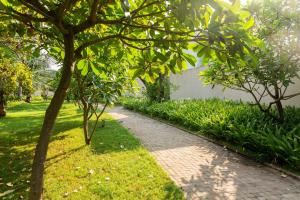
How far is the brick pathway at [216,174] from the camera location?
5.04 m

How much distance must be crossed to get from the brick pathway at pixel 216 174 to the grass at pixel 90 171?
42cm

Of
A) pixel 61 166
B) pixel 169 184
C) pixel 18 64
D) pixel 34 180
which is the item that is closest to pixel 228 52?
pixel 34 180

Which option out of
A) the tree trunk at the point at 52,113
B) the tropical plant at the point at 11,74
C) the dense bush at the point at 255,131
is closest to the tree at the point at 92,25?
the tree trunk at the point at 52,113

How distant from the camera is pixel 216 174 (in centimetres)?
615

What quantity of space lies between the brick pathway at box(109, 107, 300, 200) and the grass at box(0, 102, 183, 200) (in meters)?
0.42

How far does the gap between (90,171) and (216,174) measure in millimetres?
2890

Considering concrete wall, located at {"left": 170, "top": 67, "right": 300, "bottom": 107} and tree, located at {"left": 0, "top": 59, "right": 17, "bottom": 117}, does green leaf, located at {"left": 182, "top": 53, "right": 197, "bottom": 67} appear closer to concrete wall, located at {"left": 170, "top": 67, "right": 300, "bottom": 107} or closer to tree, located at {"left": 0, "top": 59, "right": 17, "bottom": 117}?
concrete wall, located at {"left": 170, "top": 67, "right": 300, "bottom": 107}

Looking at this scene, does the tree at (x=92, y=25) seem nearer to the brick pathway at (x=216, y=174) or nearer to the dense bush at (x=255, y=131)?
the brick pathway at (x=216, y=174)

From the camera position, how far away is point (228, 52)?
216 cm

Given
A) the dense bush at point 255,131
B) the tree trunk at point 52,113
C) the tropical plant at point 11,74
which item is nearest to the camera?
the tree trunk at point 52,113

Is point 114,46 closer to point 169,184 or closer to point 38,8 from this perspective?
point 38,8

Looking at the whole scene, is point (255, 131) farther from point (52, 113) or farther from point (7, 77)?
point (7, 77)

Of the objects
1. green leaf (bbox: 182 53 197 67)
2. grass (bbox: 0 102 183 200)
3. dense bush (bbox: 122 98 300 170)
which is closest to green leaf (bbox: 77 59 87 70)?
green leaf (bbox: 182 53 197 67)

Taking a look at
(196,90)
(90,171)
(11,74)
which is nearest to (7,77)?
A: (11,74)
